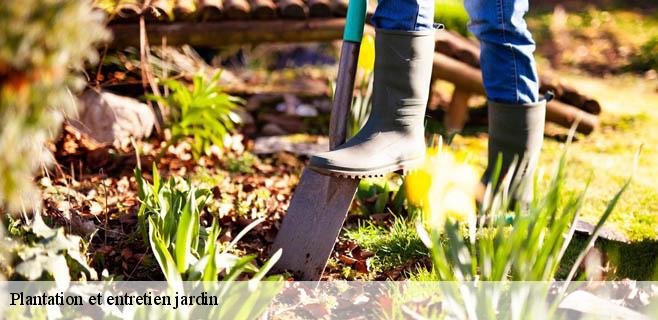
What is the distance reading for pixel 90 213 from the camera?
8.04 feet

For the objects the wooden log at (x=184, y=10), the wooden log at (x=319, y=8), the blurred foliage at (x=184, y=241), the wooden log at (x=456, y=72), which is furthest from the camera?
the wooden log at (x=456, y=72)

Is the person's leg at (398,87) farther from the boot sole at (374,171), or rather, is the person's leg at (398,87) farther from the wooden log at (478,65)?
the wooden log at (478,65)

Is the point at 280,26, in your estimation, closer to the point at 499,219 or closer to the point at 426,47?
the point at 426,47

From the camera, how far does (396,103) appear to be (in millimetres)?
2262

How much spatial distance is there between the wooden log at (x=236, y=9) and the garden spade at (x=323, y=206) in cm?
149

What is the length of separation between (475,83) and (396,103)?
1.86m

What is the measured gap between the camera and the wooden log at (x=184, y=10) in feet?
11.6

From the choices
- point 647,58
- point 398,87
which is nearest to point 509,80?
point 398,87

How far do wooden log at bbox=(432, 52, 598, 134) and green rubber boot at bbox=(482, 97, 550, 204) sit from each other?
1.44 metres

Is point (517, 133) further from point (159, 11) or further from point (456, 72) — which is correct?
point (159, 11)

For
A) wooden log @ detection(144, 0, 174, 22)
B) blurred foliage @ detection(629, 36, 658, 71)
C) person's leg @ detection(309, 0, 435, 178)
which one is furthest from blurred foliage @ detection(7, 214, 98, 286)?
blurred foliage @ detection(629, 36, 658, 71)

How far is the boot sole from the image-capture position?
6.87 ft

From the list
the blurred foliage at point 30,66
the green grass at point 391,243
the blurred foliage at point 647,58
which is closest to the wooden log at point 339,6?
the green grass at point 391,243

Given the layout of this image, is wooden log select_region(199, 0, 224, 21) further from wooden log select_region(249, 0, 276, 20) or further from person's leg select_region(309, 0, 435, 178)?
person's leg select_region(309, 0, 435, 178)
